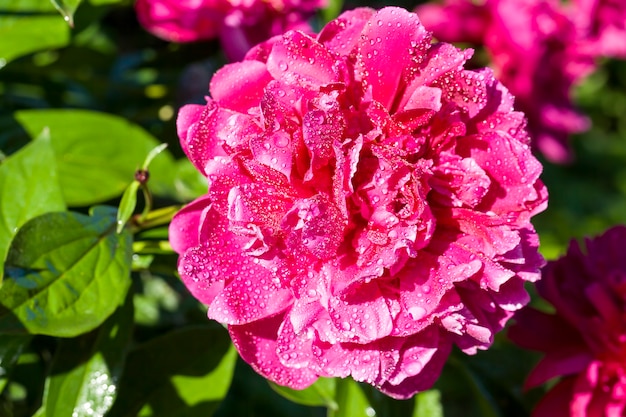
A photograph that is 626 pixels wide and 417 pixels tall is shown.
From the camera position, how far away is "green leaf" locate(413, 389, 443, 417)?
34.1 inches

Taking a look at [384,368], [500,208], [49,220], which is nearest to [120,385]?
[49,220]

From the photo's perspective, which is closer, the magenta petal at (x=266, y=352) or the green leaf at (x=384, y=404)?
the magenta petal at (x=266, y=352)

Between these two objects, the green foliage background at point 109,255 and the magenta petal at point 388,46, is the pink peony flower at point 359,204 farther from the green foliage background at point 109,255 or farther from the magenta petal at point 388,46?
the green foliage background at point 109,255

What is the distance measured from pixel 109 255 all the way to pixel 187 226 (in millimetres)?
95

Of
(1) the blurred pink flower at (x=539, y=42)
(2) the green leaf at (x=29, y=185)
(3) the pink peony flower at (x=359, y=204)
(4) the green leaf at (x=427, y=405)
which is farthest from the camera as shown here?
(1) the blurred pink flower at (x=539, y=42)

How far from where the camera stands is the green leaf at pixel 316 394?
2.61 feet

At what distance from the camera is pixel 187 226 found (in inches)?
25.4

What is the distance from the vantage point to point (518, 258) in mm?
607

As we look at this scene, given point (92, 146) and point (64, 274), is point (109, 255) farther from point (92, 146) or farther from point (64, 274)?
point (92, 146)

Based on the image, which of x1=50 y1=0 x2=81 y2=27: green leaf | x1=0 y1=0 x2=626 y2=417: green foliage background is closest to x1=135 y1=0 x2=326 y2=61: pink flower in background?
x1=0 y1=0 x2=626 y2=417: green foliage background

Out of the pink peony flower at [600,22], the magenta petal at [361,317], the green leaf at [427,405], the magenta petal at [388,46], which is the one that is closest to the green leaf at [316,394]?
the green leaf at [427,405]

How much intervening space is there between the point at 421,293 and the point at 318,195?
11 centimetres

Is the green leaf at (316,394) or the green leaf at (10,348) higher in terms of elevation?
the green leaf at (10,348)

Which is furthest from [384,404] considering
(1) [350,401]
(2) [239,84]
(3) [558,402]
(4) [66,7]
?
(4) [66,7]
